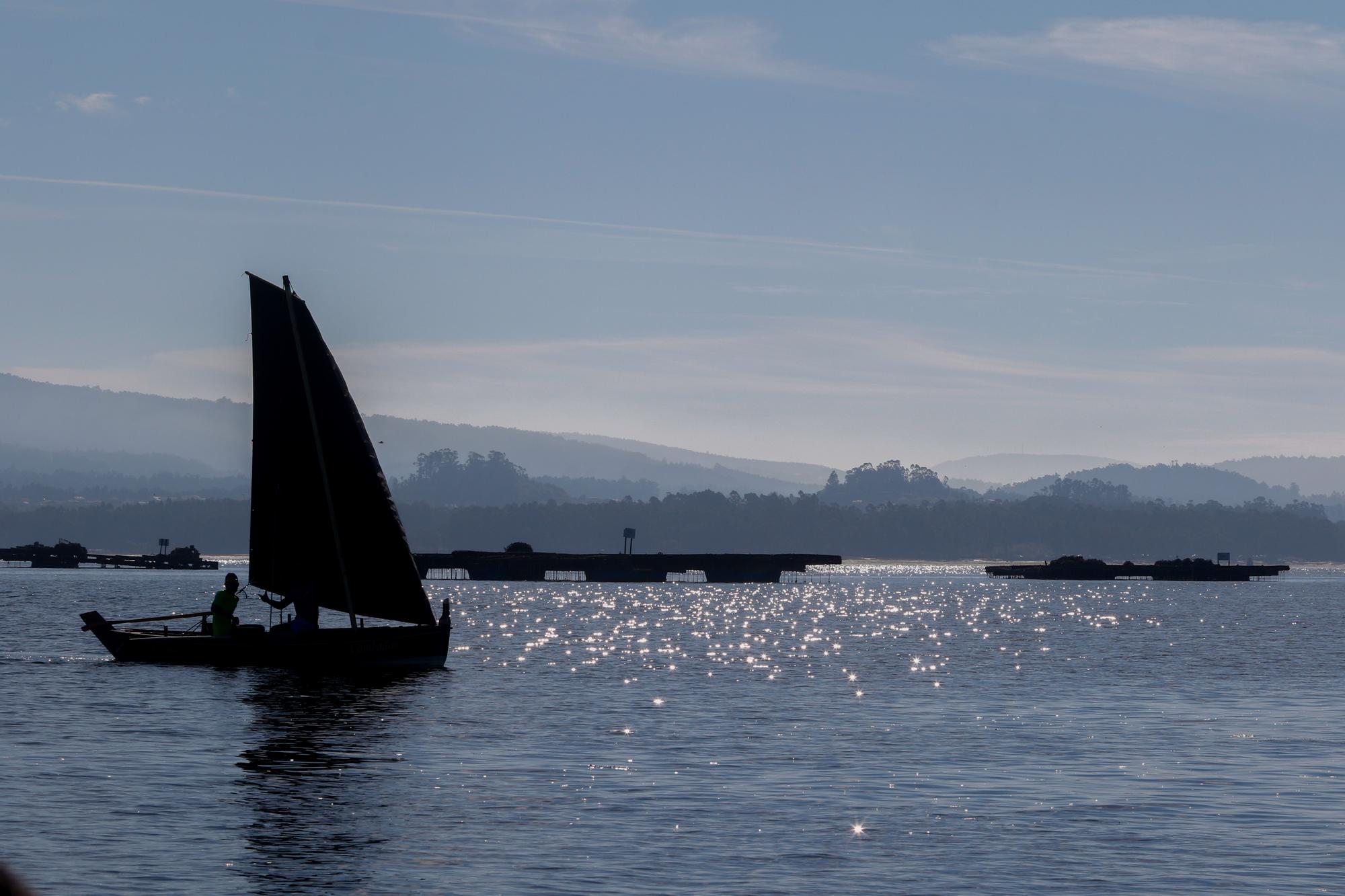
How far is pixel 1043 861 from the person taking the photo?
2728cm

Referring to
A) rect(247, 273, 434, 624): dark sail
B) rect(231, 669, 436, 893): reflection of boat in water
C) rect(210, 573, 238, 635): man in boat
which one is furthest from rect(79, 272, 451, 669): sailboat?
rect(231, 669, 436, 893): reflection of boat in water

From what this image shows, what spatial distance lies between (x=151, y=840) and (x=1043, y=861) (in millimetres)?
14732

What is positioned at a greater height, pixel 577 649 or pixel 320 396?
pixel 320 396

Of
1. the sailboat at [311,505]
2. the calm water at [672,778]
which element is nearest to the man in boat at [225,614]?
the sailboat at [311,505]

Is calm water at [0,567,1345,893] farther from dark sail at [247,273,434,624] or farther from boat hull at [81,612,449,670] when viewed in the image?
dark sail at [247,273,434,624]

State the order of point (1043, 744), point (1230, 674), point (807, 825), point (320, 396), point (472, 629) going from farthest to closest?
point (472, 629)
point (1230, 674)
point (320, 396)
point (1043, 744)
point (807, 825)

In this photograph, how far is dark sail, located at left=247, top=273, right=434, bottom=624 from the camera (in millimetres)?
60156

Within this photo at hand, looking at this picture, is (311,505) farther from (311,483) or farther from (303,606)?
(303,606)

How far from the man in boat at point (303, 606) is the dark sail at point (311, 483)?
244 millimetres

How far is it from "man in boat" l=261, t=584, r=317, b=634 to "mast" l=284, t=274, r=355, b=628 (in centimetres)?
118

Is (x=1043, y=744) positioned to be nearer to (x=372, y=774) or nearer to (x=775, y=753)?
(x=775, y=753)

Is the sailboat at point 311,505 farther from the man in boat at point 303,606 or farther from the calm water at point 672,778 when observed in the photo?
the calm water at point 672,778

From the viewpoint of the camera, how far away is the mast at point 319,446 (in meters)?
59.7

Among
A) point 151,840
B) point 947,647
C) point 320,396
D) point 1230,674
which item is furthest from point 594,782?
point 947,647
